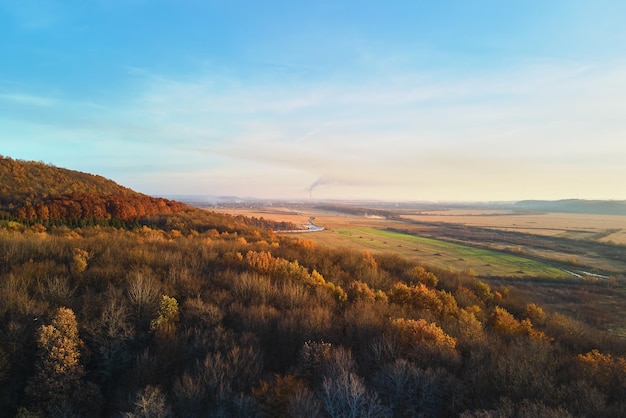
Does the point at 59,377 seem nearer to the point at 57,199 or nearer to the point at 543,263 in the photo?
the point at 57,199

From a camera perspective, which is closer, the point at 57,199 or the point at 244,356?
the point at 244,356

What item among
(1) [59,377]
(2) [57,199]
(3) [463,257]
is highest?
(2) [57,199]

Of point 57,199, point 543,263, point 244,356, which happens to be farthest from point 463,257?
point 57,199

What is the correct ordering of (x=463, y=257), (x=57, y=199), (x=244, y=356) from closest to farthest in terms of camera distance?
(x=244, y=356) → (x=57, y=199) → (x=463, y=257)

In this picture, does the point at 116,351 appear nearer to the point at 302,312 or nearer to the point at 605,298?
the point at 302,312

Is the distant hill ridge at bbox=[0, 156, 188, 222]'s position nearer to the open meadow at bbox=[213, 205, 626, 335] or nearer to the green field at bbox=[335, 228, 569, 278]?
the open meadow at bbox=[213, 205, 626, 335]

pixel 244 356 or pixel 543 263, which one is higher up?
pixel 244 356

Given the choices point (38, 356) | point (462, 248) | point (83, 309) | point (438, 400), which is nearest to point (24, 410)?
point (38, 356)
